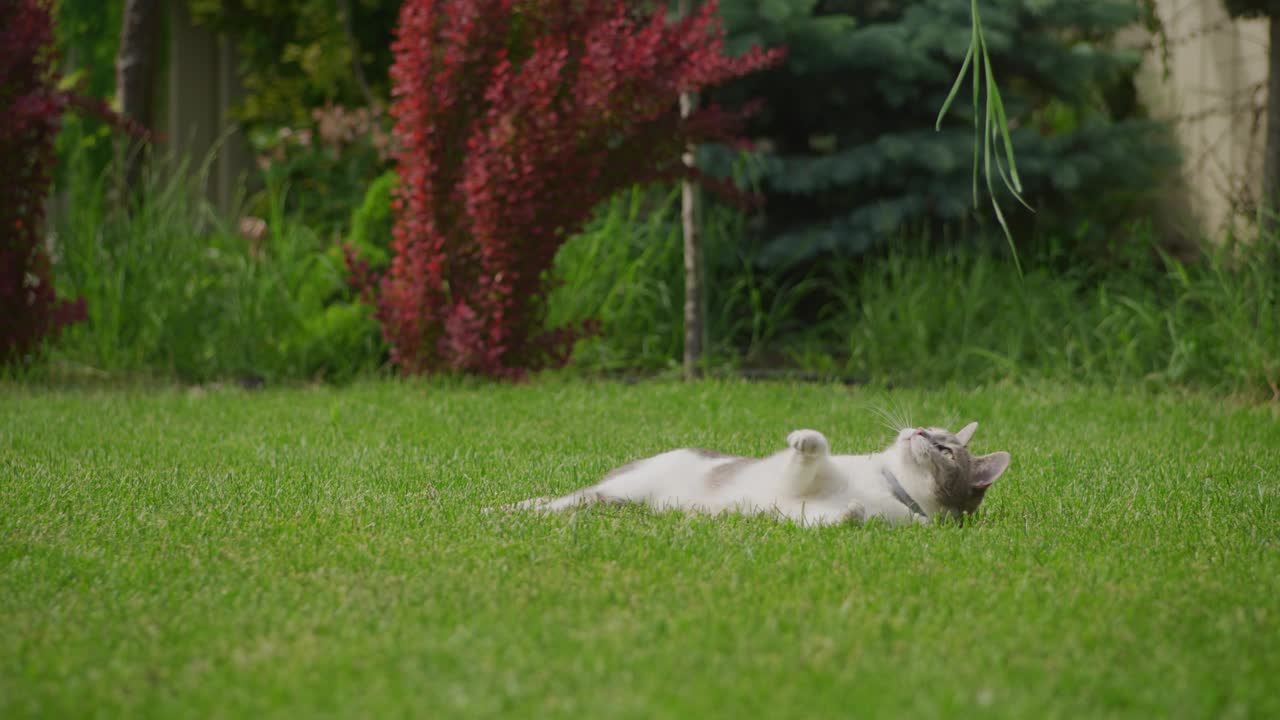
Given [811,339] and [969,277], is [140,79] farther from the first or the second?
[969,277]

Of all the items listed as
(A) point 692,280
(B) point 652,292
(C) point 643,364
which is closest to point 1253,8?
(A) point 692,280

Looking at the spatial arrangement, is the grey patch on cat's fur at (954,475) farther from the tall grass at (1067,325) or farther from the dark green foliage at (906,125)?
the dark green foliage at (906,125)

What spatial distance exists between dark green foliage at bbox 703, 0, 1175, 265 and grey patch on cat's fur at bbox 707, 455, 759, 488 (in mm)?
4367

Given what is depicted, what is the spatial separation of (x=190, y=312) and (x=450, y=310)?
5.21 ft

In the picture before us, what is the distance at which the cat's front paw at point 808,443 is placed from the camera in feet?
10.5

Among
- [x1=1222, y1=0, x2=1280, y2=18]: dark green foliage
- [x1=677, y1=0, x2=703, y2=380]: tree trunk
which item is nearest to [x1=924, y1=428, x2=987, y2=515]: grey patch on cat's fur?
[x1=677, y1=0, x2=703, y2=380]: tree trunk

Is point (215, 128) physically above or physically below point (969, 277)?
above

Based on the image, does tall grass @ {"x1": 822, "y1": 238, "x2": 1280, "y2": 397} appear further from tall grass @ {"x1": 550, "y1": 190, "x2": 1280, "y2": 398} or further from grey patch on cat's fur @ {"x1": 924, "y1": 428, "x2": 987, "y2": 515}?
grey patch on cat's fur @ {"x1": 924, "y1": 428, "x2": 987, "y2": 515}

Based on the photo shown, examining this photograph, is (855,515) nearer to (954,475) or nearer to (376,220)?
(954,475)

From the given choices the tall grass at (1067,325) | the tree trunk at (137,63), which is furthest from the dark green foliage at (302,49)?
the tall grass at (1067,325)

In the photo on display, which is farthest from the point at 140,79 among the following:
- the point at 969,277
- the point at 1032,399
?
the point at 1032,399

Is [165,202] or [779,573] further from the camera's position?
[165,202]

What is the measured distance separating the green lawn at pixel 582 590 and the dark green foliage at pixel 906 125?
10.6 ft

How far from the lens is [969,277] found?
779 centimetres
